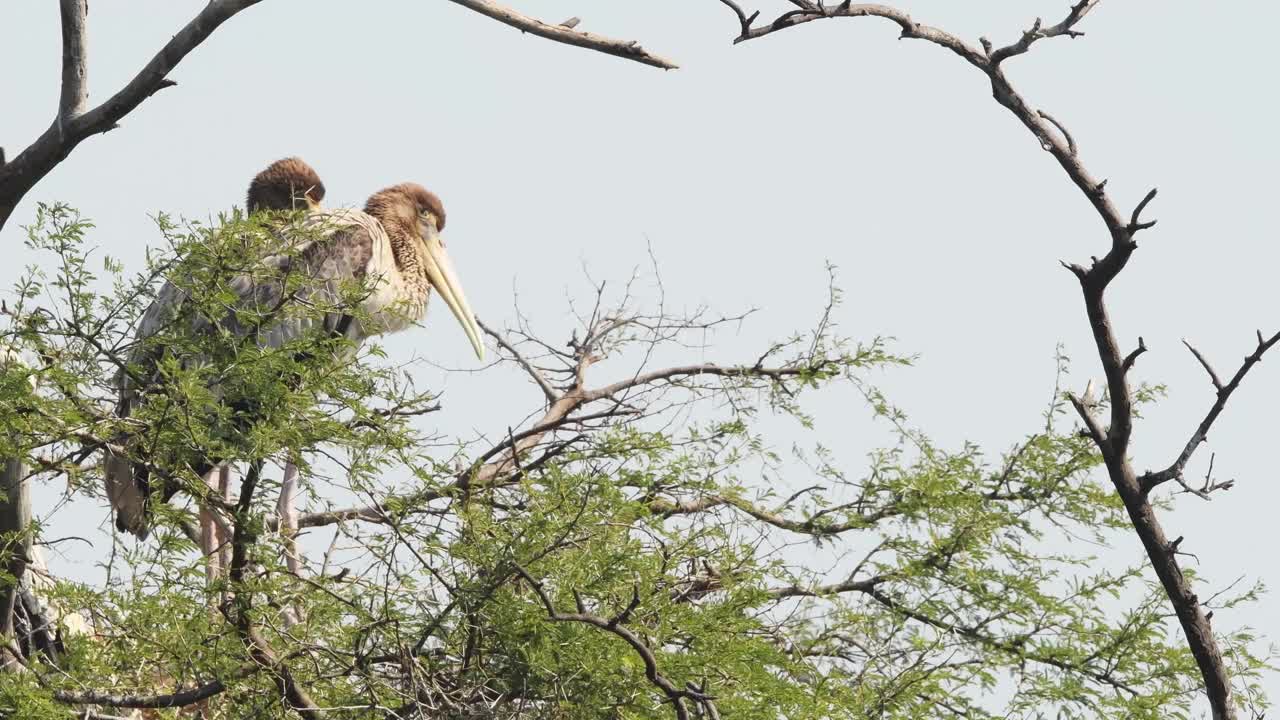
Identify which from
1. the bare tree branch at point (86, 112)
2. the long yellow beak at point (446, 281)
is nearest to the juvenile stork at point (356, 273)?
the long yellow beak at point (446, 281)

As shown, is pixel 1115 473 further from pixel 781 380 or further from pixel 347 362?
pixel 781 380

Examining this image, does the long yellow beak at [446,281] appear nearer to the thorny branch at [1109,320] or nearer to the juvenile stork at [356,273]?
the juvenile stork at [356,273]

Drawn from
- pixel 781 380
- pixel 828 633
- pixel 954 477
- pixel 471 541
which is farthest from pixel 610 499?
pixel 781 380

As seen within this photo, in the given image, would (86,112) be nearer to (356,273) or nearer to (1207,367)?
(356,273)

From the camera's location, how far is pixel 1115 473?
4.80 m

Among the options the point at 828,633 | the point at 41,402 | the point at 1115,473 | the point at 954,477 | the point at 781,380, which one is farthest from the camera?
the point at 781,380

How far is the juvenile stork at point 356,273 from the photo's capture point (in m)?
5.57

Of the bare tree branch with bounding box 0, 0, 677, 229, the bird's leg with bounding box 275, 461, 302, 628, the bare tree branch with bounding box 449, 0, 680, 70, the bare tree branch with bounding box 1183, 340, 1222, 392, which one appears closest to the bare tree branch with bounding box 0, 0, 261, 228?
the bare tree branch with bounding box 0, 0, 677, 229

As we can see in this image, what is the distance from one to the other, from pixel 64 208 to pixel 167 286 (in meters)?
0.90

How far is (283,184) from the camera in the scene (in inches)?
330

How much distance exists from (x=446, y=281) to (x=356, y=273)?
Result: 139 cm

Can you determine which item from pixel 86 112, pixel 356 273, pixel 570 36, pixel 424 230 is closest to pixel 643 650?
pixel 570 36

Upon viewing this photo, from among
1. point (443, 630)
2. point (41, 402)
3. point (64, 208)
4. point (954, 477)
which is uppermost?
point (954, 477)

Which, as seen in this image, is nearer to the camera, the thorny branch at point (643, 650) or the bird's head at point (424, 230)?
the thorny branch at point (643, 650)
